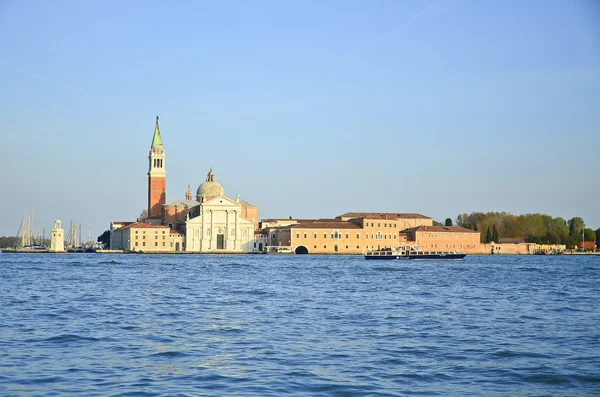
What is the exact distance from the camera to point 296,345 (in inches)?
463

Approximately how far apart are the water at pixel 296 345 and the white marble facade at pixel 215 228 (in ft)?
186

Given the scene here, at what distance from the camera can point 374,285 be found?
26.1 metres

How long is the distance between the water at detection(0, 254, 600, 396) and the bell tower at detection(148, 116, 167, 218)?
213 feet

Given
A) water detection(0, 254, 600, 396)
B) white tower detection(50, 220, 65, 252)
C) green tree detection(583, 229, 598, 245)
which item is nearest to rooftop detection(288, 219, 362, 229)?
white tower detection(50, 220, 65, 252)

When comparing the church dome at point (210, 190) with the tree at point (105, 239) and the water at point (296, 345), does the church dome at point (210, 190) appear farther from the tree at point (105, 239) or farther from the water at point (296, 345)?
the water at point (296, 345)

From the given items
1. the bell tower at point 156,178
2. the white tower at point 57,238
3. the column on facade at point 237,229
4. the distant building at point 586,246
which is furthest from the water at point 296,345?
the distant building at point 586,246

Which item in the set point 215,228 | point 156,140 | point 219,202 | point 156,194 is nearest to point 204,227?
point 215,228

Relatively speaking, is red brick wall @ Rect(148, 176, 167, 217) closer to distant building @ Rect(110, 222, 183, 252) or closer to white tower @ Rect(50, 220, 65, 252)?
distant building @ Rect(110, 222, 183, 252)

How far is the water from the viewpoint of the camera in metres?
9.09

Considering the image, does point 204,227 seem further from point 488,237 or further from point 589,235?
point 589,235

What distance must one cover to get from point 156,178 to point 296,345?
74.7 meters

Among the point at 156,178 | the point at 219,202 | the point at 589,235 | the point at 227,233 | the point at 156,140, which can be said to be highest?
the point at 156,140

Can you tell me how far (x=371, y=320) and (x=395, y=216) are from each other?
241ft

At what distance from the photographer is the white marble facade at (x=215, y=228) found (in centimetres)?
7744
